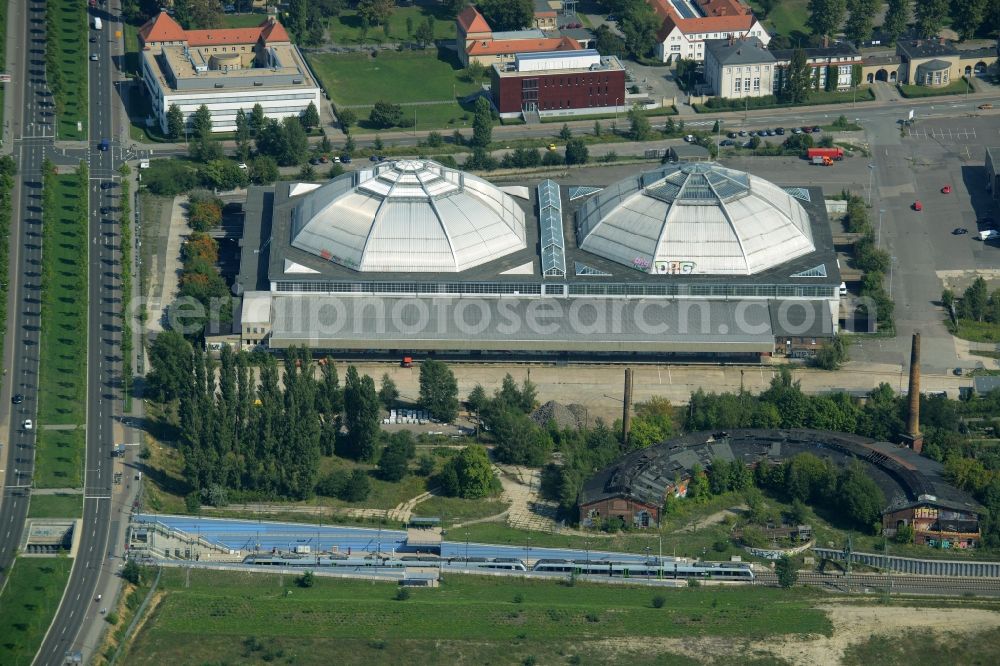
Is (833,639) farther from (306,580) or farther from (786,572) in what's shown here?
(306,580)

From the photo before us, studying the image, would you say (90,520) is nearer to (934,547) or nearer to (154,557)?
(154,557)

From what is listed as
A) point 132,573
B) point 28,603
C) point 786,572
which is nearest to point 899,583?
point 786,572

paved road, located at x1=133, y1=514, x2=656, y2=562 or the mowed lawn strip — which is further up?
paved road, located at x1=133, y1=514, x2=656, y2=562

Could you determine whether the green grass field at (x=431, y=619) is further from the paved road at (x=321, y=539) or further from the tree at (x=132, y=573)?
the paved road at (x=321, y=539)

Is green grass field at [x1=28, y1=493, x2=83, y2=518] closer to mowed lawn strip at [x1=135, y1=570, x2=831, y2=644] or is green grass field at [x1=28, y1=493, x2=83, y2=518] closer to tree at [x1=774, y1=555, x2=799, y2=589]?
mowed lawn strip at [x1=135, y1=570, x2=831, y2=644]

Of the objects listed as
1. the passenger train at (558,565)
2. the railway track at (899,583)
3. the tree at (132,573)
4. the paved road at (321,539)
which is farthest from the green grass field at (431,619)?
the paved road at (321,539)

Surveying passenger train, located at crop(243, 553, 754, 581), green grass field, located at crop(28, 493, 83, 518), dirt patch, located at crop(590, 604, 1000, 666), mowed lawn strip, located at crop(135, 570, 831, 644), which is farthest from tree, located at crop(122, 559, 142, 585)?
dirt patch, located at crop(590, 604, 1000, 666)
